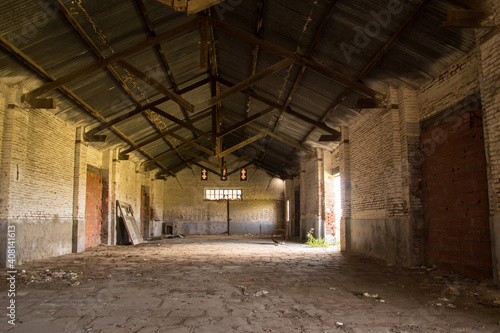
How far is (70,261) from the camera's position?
9.27 meters

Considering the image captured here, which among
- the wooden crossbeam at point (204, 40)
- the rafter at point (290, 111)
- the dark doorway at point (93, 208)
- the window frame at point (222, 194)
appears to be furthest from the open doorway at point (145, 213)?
the wooden crossbeam at point (204, 40)

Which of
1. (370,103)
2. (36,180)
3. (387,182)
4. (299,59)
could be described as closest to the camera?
(299,59)

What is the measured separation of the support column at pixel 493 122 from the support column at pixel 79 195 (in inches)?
450

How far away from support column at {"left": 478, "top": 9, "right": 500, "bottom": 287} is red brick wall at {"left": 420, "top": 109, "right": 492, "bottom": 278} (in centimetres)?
57

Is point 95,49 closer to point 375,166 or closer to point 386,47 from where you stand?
point 386,47

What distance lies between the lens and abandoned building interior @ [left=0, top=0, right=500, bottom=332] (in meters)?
5.95

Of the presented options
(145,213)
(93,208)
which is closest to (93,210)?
(93,208)

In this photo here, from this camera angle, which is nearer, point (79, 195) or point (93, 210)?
point (79, 195)

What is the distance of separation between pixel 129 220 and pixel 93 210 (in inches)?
120

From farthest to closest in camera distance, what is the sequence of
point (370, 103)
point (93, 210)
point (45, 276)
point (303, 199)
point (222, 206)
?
point (222, 206), point (303, 199), point (93, 210), point (370, 103), point (45, 276)

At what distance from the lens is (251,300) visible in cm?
486

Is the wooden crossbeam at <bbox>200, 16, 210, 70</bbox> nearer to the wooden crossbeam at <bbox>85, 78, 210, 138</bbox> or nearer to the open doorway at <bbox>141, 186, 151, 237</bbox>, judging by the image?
the wooden crossbeam at <bbox>85, 78, 210, 138</bbox>

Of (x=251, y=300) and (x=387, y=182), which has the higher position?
(x=387, y=182)

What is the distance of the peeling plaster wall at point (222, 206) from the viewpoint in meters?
25.6
